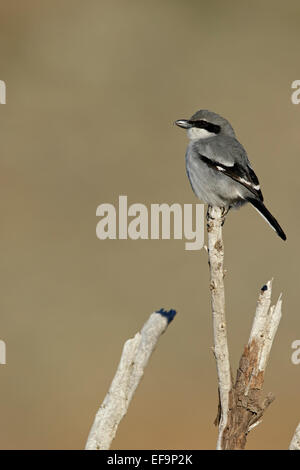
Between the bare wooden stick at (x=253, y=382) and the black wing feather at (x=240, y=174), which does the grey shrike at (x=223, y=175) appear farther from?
the bare wooden stick at (x=253, y=382)

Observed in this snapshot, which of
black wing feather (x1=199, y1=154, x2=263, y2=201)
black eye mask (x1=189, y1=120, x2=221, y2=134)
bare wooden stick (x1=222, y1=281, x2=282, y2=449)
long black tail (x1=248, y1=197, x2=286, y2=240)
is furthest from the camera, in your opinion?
black eye mask (x1=189, y1=120, x2=221, y2=134)

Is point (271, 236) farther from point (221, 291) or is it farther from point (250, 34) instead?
point (221, 291)

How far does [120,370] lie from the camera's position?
8.83 feet

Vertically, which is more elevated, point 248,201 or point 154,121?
point 154,121

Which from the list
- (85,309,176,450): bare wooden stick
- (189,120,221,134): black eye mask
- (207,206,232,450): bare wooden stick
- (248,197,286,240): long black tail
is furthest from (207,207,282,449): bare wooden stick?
(189,120,221,134): black eye mask

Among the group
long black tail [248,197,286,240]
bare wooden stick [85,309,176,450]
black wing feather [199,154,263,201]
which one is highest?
black wing feather [199,154,263,201]

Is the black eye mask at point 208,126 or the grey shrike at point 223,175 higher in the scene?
the black eye mask at point 208,126

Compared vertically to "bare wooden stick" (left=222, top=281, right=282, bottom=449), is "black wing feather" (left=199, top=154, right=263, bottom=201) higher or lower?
higher

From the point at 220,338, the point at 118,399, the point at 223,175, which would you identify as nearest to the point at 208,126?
the point at 223,175

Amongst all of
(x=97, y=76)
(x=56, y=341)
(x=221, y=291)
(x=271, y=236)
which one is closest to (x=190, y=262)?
(x=271, y=236)

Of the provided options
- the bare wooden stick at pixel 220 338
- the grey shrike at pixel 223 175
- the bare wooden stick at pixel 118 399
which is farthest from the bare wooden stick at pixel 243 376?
the grey shrike at pixel 223 175

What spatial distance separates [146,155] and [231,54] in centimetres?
320

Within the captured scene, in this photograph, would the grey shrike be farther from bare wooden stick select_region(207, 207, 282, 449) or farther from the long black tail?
bare wooden stick select_region(207, 207, 282, 449)

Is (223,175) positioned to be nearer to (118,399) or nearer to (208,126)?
(208,126)
